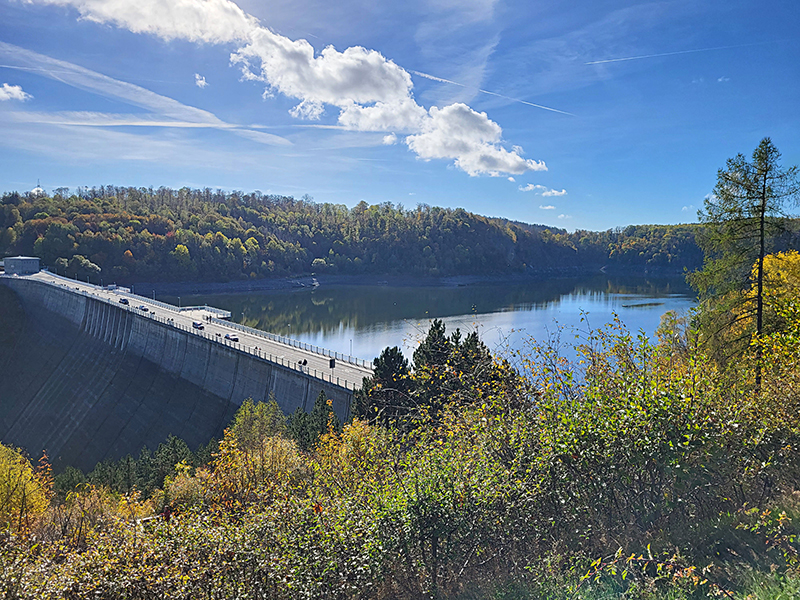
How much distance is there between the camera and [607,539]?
606cm

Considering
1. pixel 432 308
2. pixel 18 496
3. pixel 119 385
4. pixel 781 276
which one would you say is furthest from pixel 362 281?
pixel 781 276

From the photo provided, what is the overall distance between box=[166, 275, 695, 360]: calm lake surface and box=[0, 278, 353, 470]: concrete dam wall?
544 inches

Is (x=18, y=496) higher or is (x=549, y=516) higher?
(x=549, y=516)

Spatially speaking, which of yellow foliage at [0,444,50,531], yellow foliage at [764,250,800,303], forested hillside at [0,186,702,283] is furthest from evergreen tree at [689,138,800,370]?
forested hillside at [0,186,702,283]

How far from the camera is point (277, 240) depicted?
123 m

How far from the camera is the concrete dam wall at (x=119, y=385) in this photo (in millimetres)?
32625

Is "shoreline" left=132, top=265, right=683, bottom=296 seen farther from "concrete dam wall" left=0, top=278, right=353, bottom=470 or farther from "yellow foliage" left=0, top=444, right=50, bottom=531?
"yellow foliage" left=0, top=444, right=50, bottom=531

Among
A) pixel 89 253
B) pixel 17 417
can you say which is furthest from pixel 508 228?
pixel 17 417

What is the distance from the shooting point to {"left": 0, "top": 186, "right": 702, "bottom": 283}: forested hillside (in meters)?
92.7

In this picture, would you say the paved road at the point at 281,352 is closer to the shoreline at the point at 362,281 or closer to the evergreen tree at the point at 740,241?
the evergreen tree at the point at 740,241

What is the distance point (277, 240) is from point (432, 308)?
196 feet

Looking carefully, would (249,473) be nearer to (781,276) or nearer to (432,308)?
(781,276)

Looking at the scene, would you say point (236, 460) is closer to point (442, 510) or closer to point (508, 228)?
point (442, 510)

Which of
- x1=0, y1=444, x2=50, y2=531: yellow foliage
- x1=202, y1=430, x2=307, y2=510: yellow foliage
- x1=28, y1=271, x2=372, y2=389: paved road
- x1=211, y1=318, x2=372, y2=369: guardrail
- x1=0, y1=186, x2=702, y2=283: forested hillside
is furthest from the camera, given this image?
x1=0, y1=186, x2=702, y2=283: forested hillside
